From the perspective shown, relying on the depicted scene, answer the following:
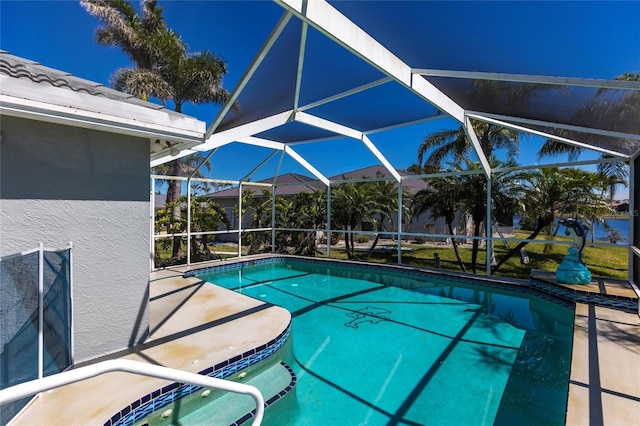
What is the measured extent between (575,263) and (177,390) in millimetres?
9058

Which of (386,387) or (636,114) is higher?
(636,114)

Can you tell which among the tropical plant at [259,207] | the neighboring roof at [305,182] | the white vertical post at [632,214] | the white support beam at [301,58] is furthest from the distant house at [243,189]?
the white vertical post at [632,214]

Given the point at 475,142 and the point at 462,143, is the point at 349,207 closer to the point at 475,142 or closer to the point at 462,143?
the point at 462,143

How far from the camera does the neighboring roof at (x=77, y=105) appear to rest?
10.6 ft

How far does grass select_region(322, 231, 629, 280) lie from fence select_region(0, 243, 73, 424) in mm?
12009

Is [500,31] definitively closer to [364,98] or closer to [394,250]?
[364,98]

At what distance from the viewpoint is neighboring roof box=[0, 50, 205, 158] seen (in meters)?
3.23

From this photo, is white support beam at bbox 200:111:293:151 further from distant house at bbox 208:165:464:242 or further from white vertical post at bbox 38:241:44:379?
distant house at bbox 208:165:464:242

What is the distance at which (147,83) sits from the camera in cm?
1599

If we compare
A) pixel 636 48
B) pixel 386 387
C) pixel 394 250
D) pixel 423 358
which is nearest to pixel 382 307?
pixel 423 358

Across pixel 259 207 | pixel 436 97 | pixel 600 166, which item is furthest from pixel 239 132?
pixel 600 166

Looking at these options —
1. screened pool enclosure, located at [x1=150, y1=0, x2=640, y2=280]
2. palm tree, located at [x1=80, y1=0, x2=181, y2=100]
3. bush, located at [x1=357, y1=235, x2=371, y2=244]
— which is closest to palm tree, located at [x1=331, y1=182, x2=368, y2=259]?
screened pool enclosure, located at [x1=150, y1=0, x2=640, y2=280]

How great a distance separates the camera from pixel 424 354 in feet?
18.2

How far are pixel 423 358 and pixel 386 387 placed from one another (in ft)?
3.81
